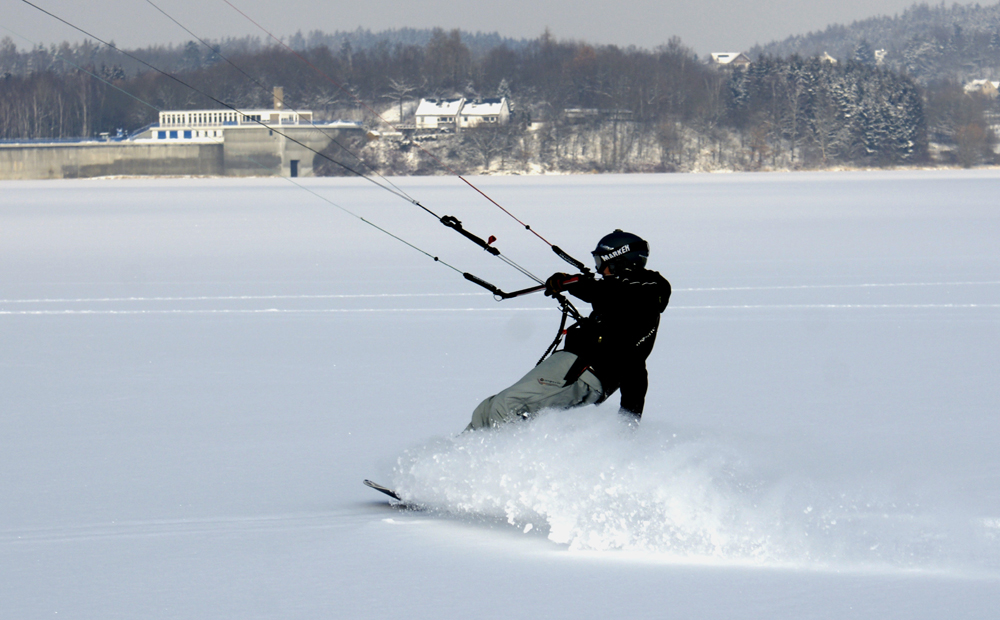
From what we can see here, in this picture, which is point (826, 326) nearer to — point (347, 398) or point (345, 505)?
Result: point (347, 398)

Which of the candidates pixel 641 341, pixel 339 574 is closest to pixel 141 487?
pixel 339 574

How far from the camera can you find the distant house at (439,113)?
121 metres

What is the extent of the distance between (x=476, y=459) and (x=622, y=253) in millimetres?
1214

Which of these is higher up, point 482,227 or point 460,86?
point 460,86

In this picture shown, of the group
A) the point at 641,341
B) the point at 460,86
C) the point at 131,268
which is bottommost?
the point at 131,268

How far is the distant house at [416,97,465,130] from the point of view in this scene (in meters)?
121

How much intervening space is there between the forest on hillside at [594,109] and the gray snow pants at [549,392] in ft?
301

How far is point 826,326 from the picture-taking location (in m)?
11.3

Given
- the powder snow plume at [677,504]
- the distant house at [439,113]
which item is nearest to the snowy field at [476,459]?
the powder snow plume at [677,504]

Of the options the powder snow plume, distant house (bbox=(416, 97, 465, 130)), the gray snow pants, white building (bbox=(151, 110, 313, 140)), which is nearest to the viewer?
the powder snow plume

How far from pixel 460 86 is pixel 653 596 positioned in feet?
432

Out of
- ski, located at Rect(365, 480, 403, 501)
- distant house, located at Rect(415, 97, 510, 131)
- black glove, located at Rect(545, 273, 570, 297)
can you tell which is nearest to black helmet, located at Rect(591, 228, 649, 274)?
black glove, located at Rect(545, 273, 570, 297)

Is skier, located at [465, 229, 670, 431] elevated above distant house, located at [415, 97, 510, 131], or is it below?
below

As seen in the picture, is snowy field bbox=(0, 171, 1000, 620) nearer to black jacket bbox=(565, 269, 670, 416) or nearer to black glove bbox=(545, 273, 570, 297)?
black jacket bbox=(565, 269, 670, 416)
